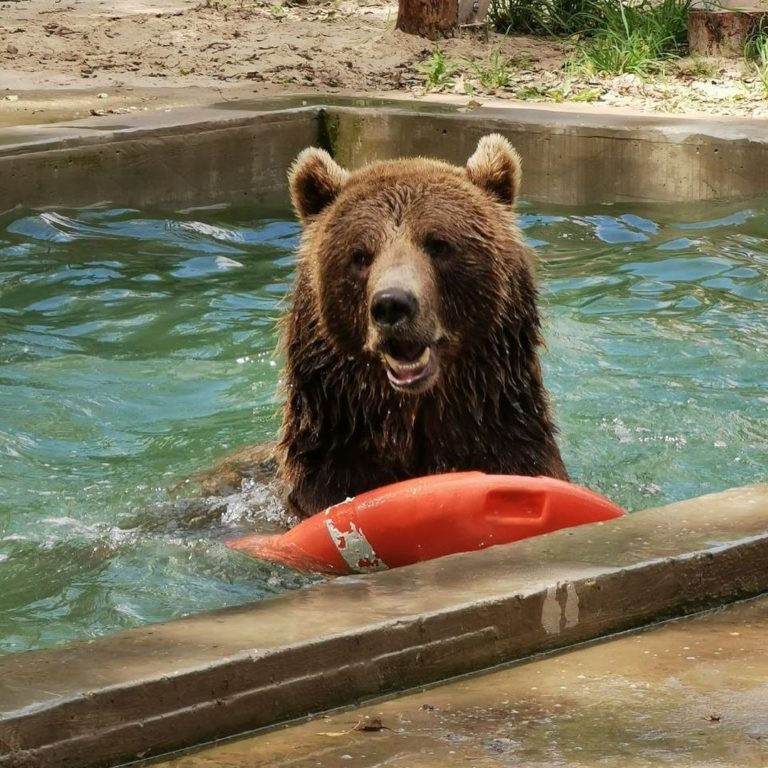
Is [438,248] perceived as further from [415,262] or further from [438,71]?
[438,71]

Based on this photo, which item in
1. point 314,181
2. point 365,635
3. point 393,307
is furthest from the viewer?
point 314,181

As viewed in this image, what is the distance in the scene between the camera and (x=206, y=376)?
8.09 metres

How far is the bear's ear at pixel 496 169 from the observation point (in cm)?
539

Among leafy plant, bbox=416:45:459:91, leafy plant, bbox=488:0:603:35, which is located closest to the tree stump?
leafy plant, bbox=488:0:603:35

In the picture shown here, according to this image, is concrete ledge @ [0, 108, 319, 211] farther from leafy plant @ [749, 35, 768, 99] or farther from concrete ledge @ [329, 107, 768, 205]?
leafy plant @ [749, 35, 768, 99]

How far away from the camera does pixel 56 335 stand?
8.52 meters

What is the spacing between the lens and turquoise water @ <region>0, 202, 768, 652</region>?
5359 millimetres

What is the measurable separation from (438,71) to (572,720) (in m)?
11.1

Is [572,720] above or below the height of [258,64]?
below

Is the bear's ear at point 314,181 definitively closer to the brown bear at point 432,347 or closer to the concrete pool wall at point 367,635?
the brown bear at point 432,347

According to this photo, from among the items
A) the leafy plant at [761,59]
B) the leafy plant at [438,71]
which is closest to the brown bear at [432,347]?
the leafy plant at [761,59]

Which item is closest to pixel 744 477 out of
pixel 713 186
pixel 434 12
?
pixel 713 186

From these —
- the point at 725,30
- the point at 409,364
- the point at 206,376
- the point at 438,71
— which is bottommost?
the point at 206,376

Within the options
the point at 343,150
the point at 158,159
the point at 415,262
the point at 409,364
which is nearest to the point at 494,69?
the point at 343,150
